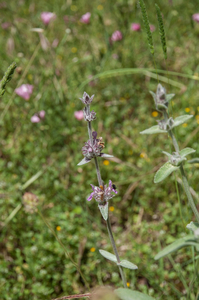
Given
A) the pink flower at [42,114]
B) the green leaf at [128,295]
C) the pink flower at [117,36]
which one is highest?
the pink flower at [117,36]

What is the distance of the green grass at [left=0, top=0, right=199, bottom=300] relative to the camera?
2.05 meters

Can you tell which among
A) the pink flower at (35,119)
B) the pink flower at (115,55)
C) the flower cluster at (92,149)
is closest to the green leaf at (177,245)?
the flower cluster at (92,149)

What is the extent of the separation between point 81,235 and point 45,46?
243 cm

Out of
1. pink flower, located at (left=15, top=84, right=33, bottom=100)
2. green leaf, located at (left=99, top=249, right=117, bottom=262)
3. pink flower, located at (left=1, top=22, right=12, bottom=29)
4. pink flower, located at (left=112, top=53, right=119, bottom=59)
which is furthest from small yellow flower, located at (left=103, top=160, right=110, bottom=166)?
pink flower, located at (left=1, top=22, right=12, bottom=29)

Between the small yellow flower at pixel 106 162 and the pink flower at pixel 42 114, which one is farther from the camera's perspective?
the pink flower at pixel 42 114

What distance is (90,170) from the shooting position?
107 inches

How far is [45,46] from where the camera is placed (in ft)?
10.8

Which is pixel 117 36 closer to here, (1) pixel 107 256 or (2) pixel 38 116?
(2) pixel 38 116

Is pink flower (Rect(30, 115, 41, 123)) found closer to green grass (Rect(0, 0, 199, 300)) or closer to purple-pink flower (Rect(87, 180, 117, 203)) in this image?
green grass (Rect(0, 0, 199, 300))

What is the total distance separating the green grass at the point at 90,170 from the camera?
2053 mm

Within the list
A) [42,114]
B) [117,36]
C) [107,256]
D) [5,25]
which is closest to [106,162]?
[42,114]

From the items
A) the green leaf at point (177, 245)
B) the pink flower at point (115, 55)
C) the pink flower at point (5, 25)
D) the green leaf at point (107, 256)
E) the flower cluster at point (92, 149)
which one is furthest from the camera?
the pink flower at point (5, 25)

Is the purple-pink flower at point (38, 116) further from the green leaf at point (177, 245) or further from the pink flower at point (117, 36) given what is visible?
the green leaf at point (177, 245)

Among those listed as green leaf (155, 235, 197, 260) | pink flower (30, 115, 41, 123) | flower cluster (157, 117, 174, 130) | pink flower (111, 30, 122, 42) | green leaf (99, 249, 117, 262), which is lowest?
green leaf (155, 235, 197, 260)
